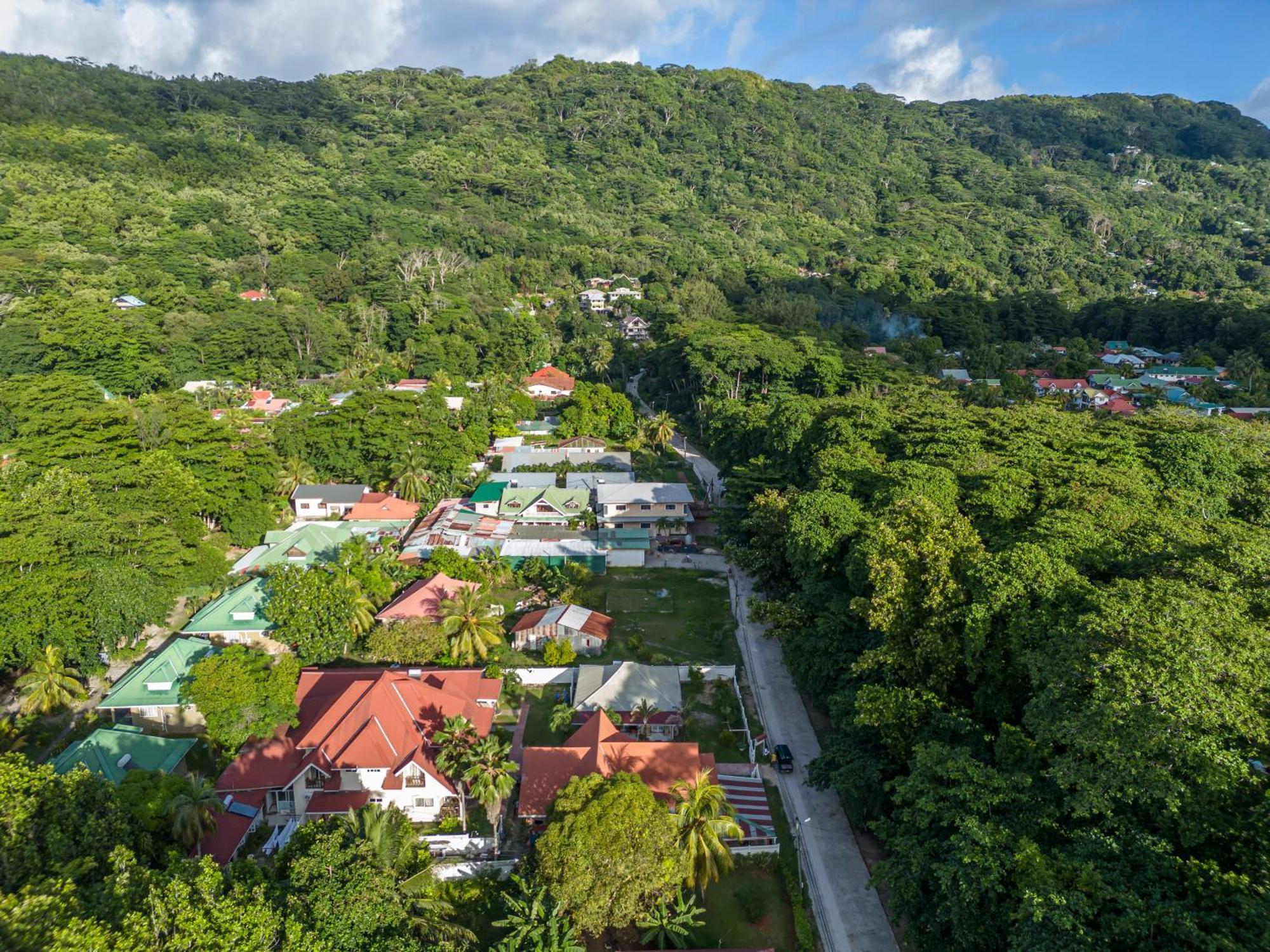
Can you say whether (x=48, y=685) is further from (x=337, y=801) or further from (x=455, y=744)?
(x=455, y=744)

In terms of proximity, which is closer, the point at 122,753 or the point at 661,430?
the point at 122,753

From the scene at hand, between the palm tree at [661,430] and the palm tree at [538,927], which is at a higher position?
the palm tree at [661,430]

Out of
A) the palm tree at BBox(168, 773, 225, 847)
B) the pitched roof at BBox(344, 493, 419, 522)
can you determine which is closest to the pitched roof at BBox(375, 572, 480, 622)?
the pitched roof at BBox(344, 493, 419, 522)

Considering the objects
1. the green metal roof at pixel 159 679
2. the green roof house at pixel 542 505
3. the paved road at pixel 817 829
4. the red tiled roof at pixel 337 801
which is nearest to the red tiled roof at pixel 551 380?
the green roof house at pixel 542 505

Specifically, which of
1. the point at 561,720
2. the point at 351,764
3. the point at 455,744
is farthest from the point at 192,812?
the point at 561,720

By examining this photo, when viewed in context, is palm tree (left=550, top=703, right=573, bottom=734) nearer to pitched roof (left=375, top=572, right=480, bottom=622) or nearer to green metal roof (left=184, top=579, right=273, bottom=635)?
pitched roof (left=375, top=572, right=480, bottom=622)

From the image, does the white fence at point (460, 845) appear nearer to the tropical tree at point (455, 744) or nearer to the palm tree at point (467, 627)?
the tropical tree at point (455, 744)
